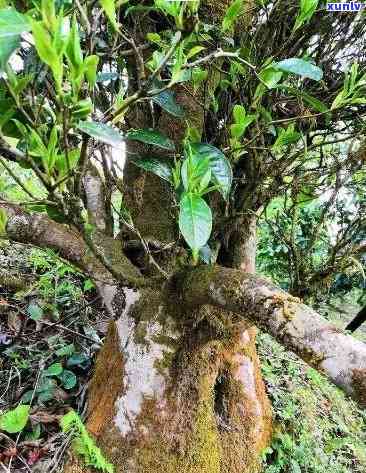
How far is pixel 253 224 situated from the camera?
5.84ft

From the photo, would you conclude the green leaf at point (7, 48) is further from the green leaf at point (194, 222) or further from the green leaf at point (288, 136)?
the green leaf at point (288, 136)

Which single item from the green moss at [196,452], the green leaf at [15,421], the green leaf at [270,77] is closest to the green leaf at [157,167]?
the green leaf at [270,77]

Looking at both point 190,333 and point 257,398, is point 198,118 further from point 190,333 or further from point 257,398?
point 257,398

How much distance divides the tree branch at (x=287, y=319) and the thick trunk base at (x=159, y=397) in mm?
195

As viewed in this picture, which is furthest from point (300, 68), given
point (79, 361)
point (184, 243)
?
point (79, 361)

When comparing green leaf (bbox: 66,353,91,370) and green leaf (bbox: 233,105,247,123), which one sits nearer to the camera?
green leaf (bbox: 233,105,247,123)

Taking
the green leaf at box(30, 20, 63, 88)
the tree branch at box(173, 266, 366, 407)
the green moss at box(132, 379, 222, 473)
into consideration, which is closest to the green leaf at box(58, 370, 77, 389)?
A: the green moss at box(132, 379, 222, 473)

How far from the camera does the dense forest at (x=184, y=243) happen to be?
88 cm

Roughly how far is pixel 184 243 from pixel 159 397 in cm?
52

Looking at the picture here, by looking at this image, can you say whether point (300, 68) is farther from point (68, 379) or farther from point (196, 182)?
point (68, 379)

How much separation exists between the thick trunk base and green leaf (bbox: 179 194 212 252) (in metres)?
0.67

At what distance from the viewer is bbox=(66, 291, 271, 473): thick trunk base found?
1350mm

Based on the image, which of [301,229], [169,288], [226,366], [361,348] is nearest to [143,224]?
[169,288]

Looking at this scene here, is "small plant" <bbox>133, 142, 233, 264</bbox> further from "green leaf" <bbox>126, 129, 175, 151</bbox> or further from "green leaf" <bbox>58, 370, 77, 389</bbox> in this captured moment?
"green leaf" <bbox>58, 370, 77, 389</bbox>
